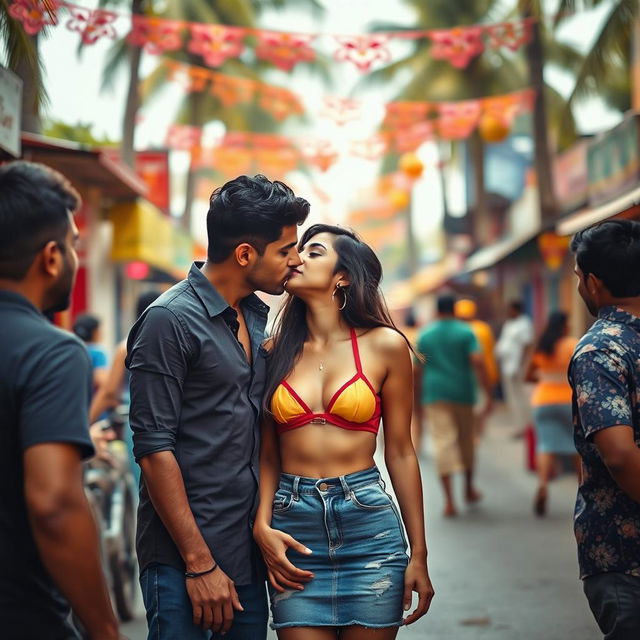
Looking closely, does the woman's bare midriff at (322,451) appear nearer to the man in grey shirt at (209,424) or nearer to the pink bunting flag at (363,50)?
the man in grey shirt at (209,424)

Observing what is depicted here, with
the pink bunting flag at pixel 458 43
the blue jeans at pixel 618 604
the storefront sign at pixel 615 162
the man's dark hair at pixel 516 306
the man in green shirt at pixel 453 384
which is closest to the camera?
the blue jeans at pixel 618 604

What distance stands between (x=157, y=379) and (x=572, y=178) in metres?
22.3

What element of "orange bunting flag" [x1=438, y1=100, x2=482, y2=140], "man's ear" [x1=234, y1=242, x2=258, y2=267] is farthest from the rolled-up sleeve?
"orange bunting flag" [x1=438, y1=100, x2=482, y2=140]

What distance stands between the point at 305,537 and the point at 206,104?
3341 centimetres

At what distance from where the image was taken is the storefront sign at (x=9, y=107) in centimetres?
532

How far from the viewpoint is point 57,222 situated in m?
2.62

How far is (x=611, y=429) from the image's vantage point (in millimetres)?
3271

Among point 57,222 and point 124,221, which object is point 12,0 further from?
point 124,221

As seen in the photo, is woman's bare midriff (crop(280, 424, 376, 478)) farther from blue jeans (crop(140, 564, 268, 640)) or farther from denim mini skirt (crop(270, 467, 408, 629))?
blue jeans (crop(140, 564, 268, 640))

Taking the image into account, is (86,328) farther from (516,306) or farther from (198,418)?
(516,306)

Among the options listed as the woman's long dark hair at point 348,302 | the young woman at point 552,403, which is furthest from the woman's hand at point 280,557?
the young woman at point 552,403

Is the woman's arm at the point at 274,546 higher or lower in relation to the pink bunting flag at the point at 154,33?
lower

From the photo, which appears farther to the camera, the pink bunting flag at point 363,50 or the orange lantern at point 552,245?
the orange lantern at point 552,245

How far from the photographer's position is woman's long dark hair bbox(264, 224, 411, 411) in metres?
A: 3.76
